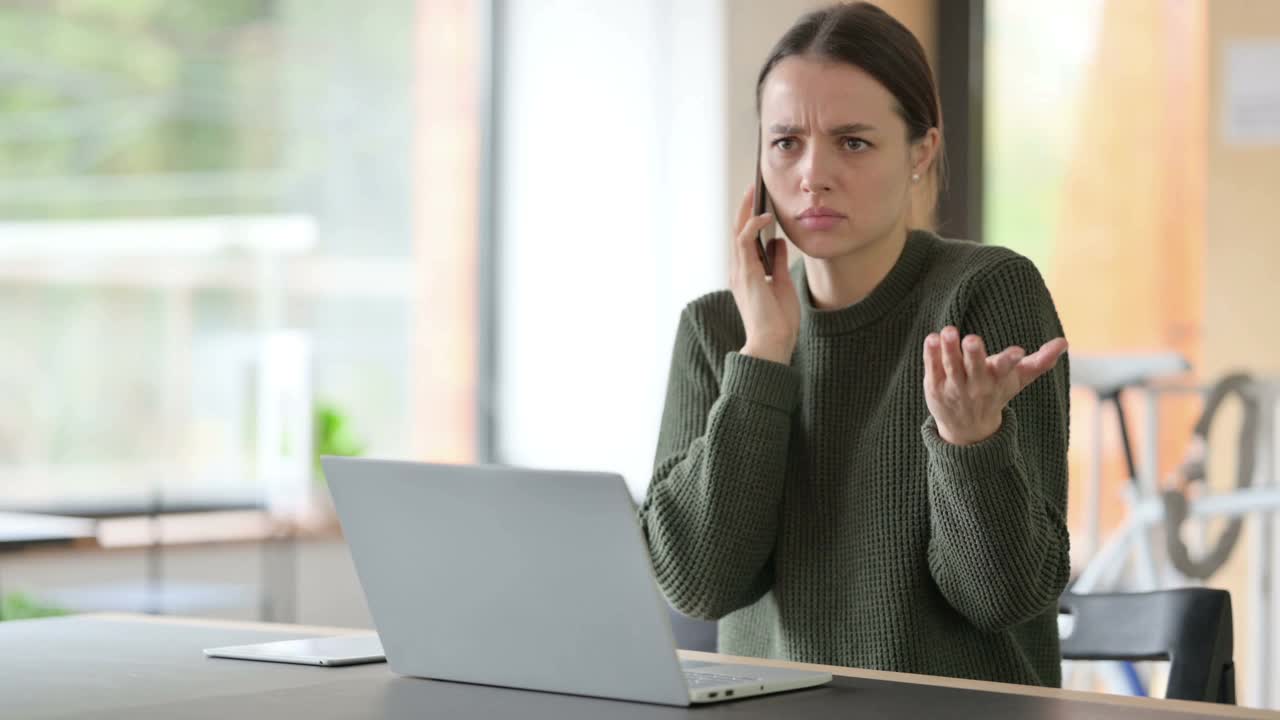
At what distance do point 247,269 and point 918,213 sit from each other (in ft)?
7.35

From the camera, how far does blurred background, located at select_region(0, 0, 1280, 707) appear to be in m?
3.35

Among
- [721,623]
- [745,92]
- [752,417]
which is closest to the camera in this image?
[752,417]

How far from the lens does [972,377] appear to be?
1.26 metres

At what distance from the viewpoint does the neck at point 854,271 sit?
169 cm

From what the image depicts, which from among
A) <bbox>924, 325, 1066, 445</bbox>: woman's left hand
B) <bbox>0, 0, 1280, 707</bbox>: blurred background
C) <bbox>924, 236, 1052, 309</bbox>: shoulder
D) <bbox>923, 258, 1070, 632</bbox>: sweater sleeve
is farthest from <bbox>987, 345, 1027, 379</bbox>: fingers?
<bbox>0, 0, 1280, 707</bbox>: blurred background

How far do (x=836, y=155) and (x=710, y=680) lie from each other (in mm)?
649

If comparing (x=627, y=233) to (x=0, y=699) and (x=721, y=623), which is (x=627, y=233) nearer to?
(x=721, y=623)

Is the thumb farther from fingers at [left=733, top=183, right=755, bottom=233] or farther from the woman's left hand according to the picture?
the woman's left hand

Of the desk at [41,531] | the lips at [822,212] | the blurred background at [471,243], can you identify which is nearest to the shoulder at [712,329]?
the lips at [822,212]

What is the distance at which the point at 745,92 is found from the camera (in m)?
3.70

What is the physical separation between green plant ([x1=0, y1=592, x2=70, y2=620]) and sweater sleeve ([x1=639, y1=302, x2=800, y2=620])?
1.81 metres

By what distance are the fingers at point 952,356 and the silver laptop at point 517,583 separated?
261 mm

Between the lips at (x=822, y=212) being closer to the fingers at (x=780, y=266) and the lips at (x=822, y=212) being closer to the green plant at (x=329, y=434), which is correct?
the fingers at (x=780, y=266)

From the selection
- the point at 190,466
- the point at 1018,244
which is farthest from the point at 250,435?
the point at 1018,244
